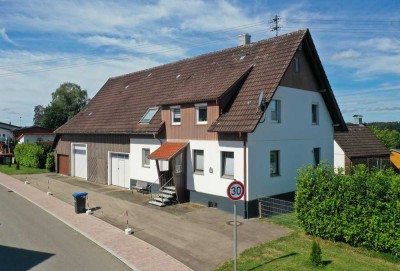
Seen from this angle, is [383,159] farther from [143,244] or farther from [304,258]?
[143,244]

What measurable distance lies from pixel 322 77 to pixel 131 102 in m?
14.2

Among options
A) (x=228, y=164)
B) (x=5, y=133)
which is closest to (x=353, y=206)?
(x=228, y=164)

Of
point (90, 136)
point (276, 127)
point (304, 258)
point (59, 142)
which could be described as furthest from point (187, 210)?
point (59, 142)

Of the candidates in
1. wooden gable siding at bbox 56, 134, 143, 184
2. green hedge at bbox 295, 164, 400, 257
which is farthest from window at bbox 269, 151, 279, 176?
wooden gable siding at bbox 56, 134, 143, 184

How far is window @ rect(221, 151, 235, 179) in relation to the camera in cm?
1722

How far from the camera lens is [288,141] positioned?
61.9 feet

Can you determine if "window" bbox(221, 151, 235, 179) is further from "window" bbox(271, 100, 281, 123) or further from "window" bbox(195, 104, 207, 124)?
"window" bbox(271, 100, 281, 123)

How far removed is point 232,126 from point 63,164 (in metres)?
22.6

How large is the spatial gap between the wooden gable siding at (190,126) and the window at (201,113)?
187 mm

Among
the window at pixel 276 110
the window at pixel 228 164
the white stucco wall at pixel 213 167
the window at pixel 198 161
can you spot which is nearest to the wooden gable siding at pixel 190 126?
the white stucco wall at pixel 213 167

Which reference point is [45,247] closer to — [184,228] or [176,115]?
[184,228]

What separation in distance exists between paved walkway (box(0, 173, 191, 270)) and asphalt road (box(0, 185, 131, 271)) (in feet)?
1.02

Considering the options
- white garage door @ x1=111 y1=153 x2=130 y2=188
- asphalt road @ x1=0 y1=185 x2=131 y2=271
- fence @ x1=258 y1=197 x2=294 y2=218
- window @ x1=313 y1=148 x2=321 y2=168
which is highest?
window @ x1=313 y1=148 x2=321 y2=168

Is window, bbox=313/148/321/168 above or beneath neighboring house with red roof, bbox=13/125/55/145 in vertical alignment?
beneath
